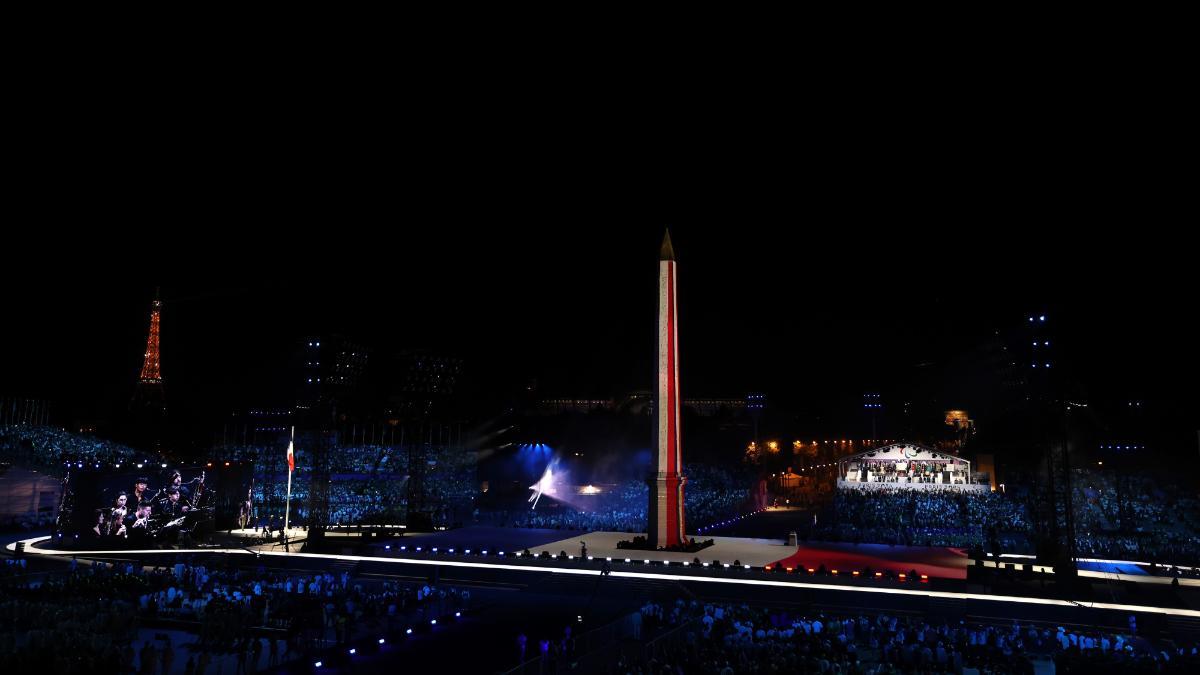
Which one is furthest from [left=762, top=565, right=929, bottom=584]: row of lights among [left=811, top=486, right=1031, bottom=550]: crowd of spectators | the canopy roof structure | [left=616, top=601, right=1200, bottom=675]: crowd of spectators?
the canopy roof structure

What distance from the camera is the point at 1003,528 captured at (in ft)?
126

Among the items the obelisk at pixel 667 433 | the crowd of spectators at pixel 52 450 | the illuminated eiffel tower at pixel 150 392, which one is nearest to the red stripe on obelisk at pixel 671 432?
the obelisk at pixel 667 433

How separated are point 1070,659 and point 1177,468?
133 ft

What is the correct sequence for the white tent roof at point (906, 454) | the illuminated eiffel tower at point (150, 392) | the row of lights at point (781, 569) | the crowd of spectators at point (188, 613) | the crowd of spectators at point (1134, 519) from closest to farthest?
the crowd of spectators at point (188, 613), the row of lights at point (781, 569), the crowd of spectators at point (1134, 519), the white tent roof at point (906, 454), the illuminated eiffel tower at point (150, 392)

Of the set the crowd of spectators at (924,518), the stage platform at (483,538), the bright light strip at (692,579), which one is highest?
the crowd of spectators at (924,518)

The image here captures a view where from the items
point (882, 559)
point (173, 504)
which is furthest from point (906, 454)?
point (173, 504)

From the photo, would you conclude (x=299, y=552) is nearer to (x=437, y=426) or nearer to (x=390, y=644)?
(x=390, y=644)

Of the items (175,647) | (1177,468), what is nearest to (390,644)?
(175,647)

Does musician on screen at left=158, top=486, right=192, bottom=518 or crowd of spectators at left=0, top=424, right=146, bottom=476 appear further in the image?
crowd of spectators at left=0, top=424, right=146, bottom=476

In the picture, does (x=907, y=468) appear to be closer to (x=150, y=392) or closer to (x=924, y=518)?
(x=924, y=518)

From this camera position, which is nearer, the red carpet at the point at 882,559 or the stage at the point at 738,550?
the red carpet at the point at 882,559

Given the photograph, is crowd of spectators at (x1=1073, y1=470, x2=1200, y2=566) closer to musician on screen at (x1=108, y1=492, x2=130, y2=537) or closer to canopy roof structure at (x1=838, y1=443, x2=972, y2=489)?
canopy roof structure at (x1=838, y1=443, x2=972, y2=489)

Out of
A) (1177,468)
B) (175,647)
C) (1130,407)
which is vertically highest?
(1130,407)

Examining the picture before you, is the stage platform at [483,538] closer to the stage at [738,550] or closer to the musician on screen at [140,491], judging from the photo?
the stage at [738,550]
